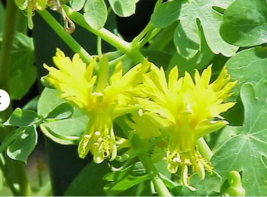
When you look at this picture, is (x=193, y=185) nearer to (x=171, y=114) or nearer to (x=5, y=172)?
(x=171, y=114)

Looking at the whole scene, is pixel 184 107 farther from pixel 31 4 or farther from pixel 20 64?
pixel 20 64

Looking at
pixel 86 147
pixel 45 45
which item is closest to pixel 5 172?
pixel 45 45

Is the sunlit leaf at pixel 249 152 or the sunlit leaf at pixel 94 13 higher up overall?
the sunlit leaf at pixel 94 13

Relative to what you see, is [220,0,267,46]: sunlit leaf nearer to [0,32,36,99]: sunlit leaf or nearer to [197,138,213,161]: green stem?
[197,138,213,161]: green stem

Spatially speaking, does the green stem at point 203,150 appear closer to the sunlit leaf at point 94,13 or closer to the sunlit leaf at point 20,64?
the sunlit leaf at point 94,13

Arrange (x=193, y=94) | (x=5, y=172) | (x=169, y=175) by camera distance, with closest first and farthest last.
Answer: (x=193, y=94) < (x=169, y=175) < (x=5, y=172)

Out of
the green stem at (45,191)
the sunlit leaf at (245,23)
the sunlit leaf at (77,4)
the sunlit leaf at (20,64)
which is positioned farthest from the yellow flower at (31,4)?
the green stem at (45,191)

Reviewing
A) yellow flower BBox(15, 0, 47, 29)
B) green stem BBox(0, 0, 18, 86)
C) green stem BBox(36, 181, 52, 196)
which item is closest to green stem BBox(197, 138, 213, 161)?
yellow flower BBox(15, 0, 47, 29)
